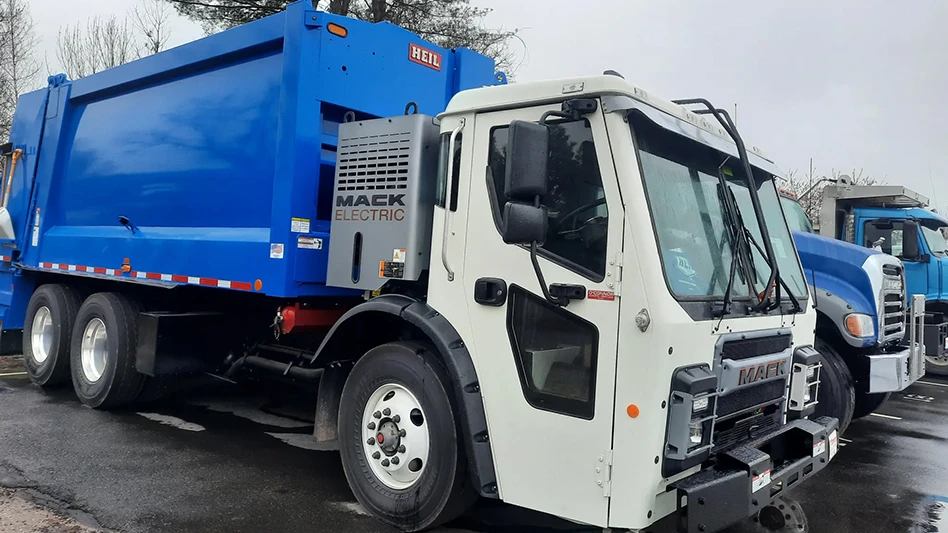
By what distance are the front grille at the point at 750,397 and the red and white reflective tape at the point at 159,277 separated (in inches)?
119

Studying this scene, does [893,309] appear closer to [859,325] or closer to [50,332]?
[859,325]

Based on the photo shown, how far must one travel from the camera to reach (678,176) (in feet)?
11.6

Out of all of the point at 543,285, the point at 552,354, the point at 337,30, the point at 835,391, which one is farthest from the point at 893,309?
the point at 337,30

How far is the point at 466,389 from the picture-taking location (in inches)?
142

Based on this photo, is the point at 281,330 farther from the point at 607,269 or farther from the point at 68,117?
the point at 68,117

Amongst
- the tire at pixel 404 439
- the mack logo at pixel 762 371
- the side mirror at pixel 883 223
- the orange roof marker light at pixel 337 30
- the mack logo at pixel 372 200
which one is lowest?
the tire at pixel 404 439

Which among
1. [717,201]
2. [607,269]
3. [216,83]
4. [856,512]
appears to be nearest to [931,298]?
[856,512]

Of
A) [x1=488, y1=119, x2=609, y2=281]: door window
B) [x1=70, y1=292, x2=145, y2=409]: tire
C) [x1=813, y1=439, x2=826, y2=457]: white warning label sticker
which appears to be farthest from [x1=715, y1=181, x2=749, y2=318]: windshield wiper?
[x1=70, y1=292, x2=145, y2=409]: tire

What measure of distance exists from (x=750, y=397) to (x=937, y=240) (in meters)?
8.81

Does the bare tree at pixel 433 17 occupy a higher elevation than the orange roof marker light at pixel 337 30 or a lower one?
higher

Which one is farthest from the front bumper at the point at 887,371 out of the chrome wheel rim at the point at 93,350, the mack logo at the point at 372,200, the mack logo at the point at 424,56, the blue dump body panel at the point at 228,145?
the chrome wheel rim at the point at 93,350

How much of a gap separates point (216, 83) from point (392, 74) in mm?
1397

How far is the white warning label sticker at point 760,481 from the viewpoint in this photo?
327 cm

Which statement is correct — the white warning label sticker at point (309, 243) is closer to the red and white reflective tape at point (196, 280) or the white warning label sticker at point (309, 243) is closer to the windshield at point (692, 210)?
the red and white reflective tape at point (196, 280)
